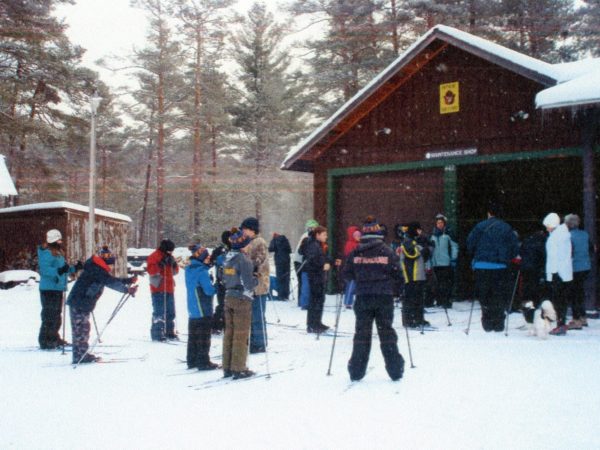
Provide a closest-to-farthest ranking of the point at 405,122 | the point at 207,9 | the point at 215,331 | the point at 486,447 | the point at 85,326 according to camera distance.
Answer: the point at 486,447, the point at 85,326, the point at 215,331, the point at 405,122, the point at 207,9

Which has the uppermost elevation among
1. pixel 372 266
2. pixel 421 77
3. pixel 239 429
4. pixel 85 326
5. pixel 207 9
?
pixel 207 9

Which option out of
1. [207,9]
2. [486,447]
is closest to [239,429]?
[486,447]

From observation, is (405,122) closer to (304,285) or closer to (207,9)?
(304,285)

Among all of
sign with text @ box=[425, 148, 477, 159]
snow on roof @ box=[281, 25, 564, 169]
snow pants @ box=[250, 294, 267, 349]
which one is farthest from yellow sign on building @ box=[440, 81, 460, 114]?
snow pants @ box=[250, 294, 267, 349]

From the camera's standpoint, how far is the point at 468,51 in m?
12.7

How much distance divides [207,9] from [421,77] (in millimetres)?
23937

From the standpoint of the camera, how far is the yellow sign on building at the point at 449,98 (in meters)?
13.4

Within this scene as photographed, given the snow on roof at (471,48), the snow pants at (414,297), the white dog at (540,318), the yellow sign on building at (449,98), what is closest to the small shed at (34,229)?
the snow on roof at (471,48)

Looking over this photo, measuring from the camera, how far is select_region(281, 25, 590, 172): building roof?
11258 millimetres

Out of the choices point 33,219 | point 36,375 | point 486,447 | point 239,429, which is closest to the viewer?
point 486,447

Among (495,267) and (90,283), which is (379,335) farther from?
(90,283)

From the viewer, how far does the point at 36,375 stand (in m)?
7.48

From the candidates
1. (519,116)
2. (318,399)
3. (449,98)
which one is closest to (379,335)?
(318,399)

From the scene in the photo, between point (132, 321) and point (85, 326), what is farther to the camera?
point (132, 321)
